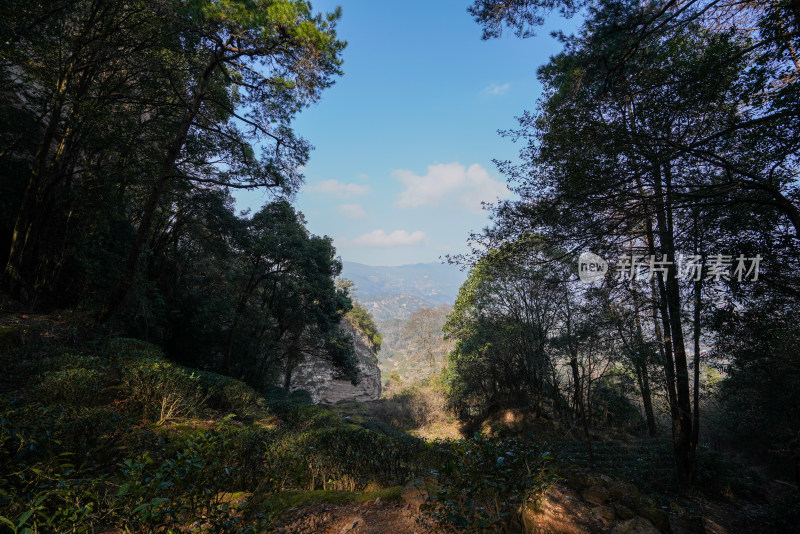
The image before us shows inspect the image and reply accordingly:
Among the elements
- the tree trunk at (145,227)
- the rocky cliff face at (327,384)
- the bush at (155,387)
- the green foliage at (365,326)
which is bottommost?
the rocky cliff face at (327,384)

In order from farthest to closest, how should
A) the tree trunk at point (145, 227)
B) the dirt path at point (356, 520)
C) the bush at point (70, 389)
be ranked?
the tree trunk at point (145, 227) < the bush at point (70, 389) < the dirt path at point (356, 520)

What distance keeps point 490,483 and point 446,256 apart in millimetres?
8321

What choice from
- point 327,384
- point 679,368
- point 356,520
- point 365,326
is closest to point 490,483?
point 356,520

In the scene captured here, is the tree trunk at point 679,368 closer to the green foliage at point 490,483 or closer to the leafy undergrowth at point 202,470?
the leafy undergrowth at point 202,470

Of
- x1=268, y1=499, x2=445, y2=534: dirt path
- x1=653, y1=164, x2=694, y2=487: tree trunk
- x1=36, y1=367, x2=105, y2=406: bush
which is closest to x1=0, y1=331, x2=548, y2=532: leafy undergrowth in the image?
x1=36, y1=367, x2=105, y2=406: bush

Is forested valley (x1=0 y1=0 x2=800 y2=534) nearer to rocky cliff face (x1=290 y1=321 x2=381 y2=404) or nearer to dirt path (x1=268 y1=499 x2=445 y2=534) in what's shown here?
dirt path (x1=268 y1=499 x2=445 y2=534)

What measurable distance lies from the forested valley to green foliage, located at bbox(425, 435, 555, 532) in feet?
0.11

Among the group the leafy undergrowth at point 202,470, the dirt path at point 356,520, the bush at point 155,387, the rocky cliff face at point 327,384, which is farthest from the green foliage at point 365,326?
the dirt path at point 356,520

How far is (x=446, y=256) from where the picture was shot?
10.2m

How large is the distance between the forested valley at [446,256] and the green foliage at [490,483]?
33 millimetres

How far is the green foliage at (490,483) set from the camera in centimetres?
231

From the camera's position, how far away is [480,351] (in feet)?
52.6

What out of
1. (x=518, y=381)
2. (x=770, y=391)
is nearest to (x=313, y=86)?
(x=770, y=391)

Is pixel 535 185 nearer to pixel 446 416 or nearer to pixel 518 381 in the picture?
pixel 518 381
